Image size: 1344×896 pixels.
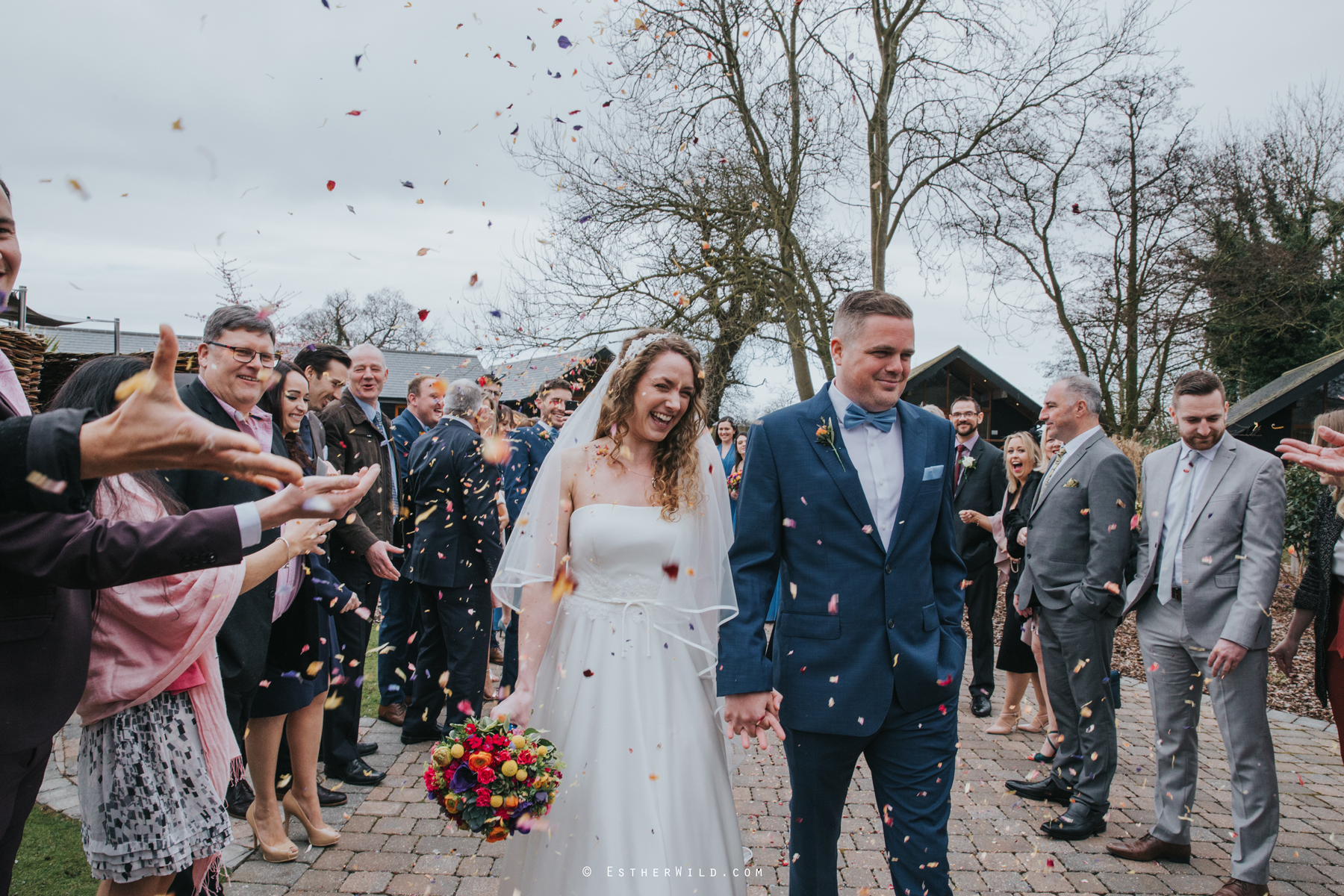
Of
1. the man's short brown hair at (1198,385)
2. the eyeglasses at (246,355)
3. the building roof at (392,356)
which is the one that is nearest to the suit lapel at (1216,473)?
the man's short brown hair at (1198,385)

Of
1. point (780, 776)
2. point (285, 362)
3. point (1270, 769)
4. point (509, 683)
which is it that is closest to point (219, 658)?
point (285, 362)

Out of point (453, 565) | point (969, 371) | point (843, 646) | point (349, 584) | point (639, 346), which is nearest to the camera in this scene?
point (843, 646)

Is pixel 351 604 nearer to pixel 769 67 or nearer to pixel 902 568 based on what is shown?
pixel 902 568

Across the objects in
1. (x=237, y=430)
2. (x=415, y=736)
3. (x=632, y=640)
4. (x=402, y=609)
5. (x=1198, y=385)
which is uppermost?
(x=1198, y=385)

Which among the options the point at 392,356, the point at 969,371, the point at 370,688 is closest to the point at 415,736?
the point at 370,688

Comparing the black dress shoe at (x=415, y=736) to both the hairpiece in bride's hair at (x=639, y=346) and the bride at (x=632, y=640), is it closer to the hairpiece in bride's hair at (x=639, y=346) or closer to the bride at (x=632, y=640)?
the bride at (x=632, y=640)

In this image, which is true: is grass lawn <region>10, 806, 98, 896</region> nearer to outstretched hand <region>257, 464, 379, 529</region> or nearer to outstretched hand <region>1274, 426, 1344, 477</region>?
outstretched hand <region>257, 464, 379, 529</region>

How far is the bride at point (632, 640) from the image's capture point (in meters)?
2.68

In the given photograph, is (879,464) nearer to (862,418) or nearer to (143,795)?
(862,418)

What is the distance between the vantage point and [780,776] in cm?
477

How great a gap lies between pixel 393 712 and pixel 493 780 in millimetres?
3669

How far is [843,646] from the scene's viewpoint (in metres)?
2.59

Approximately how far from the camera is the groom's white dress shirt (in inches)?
107

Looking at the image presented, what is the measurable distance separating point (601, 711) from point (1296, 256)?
23.0 m
